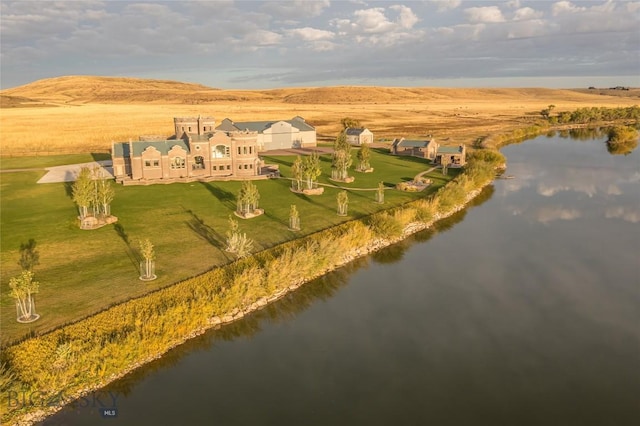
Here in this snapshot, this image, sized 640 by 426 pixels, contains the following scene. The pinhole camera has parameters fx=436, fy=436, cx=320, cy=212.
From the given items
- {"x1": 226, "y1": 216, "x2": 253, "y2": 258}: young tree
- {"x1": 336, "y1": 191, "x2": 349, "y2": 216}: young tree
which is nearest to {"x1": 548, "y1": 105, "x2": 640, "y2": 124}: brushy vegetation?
{"x1": 336, "y1": 191, "x2": 349, "y2": 216}: young tree

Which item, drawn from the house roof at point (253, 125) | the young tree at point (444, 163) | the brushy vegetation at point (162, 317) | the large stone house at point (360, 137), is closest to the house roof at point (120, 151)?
the house roof at point (253, 125)

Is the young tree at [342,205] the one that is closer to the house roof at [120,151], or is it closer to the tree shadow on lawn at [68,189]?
the tree shadow on lawn at [68,189]

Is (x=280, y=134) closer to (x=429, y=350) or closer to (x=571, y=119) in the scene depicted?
(x=429, y=350)

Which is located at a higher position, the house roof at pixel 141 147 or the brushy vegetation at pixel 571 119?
the brushy vegetation at pixel 571 119

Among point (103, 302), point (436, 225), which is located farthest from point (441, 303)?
point (103, 302)

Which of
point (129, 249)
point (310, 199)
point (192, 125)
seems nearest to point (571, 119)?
point (192, 125)

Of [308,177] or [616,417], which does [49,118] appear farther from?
[616,417]
